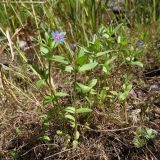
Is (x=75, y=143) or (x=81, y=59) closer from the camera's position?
(x=81, y=59)

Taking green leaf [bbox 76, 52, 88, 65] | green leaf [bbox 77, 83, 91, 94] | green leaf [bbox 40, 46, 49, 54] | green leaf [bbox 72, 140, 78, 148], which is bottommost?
green leaf [bbox 72, 140, 78, 148]

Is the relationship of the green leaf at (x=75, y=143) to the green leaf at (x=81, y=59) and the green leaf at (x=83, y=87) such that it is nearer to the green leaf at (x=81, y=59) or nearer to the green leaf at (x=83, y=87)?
the green leaf at (x=83, y=87)

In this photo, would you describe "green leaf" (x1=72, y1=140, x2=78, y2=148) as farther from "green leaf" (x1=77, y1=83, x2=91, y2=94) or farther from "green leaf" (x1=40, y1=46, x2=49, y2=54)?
"green leaf" (x1=40, y1=46, x2=49, y2=54)

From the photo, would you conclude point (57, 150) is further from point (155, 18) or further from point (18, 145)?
point (155, 18)

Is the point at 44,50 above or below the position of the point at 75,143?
above

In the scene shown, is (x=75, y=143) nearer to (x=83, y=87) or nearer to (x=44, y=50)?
(x=83, y=87)

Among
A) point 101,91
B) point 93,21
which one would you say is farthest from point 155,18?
point 101,91

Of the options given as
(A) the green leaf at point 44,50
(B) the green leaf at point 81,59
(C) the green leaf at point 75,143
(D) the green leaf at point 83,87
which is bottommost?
(C) the green leaf at point 75,143

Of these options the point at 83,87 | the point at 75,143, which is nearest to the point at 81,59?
the point at 83,87

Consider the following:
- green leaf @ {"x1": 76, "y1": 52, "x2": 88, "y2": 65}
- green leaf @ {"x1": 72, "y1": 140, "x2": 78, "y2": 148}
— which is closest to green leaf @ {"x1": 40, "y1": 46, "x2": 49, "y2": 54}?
green leaf @ {"x1": 76, "y1": 52, "x2": 88, "y2": 65}

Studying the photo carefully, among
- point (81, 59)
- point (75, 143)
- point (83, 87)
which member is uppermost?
point (81, 59)

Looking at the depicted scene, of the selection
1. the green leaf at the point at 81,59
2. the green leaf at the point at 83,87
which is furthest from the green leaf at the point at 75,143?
the green leaf at the point at 81,59
